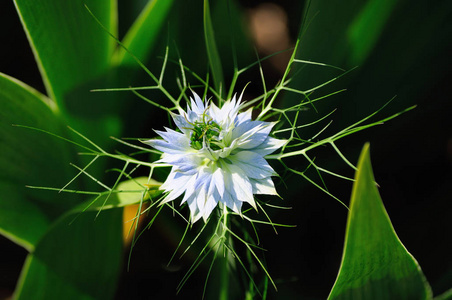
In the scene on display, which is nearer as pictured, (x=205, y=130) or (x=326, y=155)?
(x=205, y=130)

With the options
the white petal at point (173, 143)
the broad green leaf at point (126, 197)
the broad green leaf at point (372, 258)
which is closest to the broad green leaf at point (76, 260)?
the broad green leaf at point (126, 197)

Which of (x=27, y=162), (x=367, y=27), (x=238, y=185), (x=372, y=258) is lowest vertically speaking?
(x=372, y=258)

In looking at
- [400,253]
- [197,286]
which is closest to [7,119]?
[197,286]

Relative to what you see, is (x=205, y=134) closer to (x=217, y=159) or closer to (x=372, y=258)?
(x=217, y=159)

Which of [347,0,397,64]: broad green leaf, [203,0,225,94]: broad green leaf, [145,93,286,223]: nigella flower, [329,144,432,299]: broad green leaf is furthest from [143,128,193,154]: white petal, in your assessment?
[347,0,397,64]: broad green leaf

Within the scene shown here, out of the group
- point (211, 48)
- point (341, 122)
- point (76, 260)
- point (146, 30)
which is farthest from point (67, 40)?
point (341, 122)

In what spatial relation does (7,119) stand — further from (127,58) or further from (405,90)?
(405,90)
